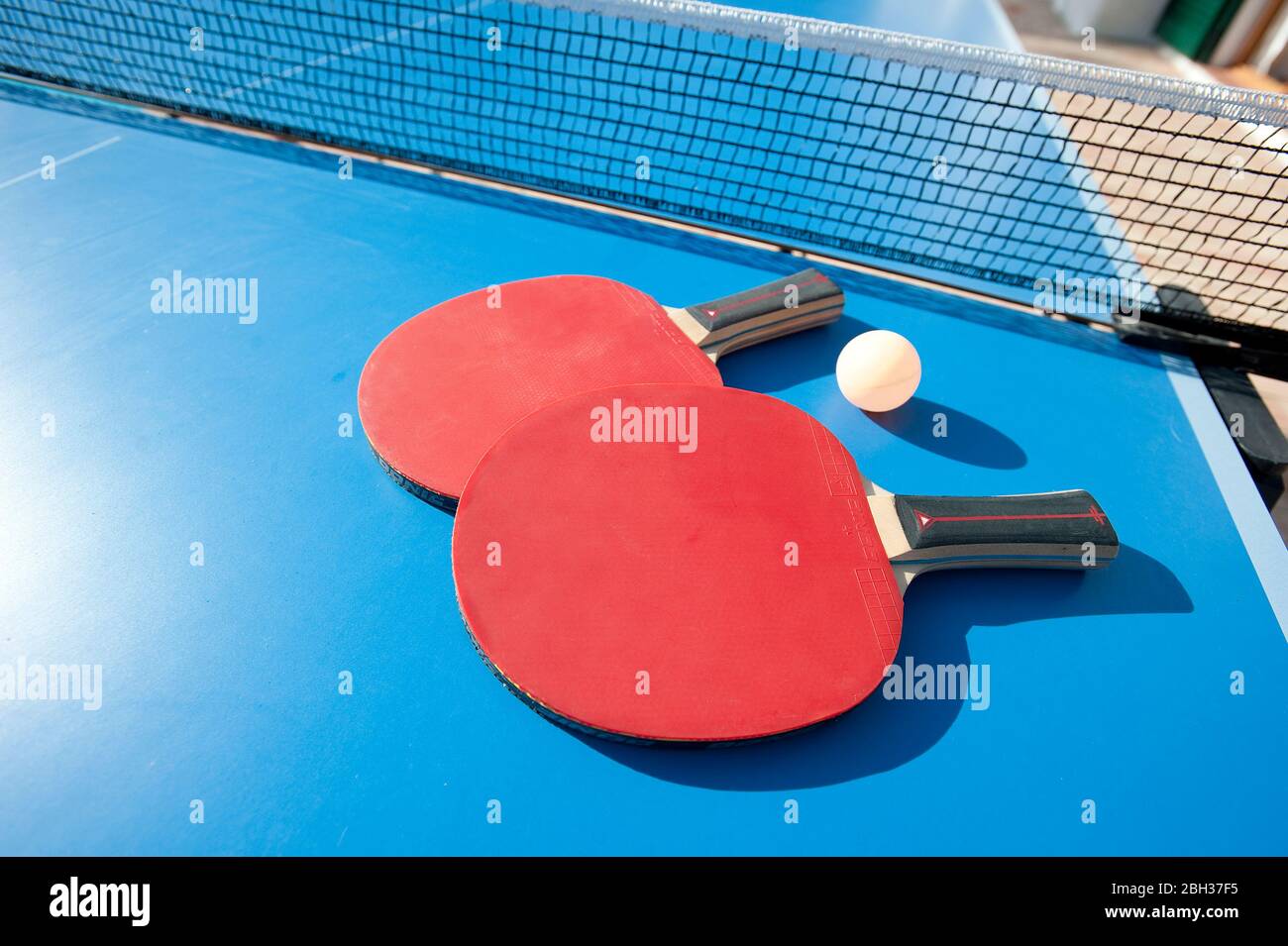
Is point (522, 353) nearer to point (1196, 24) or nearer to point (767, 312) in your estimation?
point (767, 312)

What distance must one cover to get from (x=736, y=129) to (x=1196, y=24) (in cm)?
693

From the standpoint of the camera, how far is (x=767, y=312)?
118 inches

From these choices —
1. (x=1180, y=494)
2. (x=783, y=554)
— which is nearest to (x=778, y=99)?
(x=1180, y=494)

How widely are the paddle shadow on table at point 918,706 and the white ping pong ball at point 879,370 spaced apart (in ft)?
2.22

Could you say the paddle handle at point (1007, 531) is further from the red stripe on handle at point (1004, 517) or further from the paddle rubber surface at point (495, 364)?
the paddle rubber surface at point (495, 364)

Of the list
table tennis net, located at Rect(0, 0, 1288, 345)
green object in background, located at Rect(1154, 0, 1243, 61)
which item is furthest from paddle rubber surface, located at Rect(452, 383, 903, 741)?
green object in background, located at Rect(1154, 0, 1243, 61)

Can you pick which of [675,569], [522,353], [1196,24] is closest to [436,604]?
[675,569]

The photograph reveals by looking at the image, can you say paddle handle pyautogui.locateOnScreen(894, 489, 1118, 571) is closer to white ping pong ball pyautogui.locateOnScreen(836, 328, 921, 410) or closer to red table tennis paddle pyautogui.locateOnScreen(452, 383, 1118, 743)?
red table tennis paddle pyautogui.locateOnScreen(452, 383, 1118, 743)

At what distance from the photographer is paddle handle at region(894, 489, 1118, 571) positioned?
90.4 inches

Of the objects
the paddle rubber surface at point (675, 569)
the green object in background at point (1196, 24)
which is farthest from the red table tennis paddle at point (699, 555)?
the green object in background at point (1196, 24)

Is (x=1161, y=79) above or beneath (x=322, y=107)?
above
